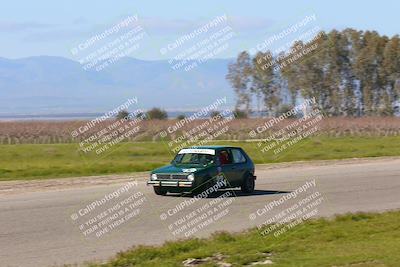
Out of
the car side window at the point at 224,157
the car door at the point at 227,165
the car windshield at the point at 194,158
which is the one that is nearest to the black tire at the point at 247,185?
the car door at the point at 227,165

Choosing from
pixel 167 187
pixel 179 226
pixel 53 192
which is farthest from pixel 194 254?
pixel 53 192

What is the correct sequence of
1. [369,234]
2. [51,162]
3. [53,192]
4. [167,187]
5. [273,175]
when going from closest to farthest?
[369,234] < [167,187] < [53,192] < [273,175] < [51,162]

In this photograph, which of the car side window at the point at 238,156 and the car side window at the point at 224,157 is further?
the car side window at the point at 238,156

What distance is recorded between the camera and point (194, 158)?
80.0 ft

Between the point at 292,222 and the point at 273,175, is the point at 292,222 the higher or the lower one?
the higher one

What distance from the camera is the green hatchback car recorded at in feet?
75.9

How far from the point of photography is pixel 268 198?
2342 cm

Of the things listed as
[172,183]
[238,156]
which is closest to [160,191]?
[172,183]

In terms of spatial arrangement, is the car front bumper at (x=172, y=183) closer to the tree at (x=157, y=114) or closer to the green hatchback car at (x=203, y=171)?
the green hatchback car at (x=203, y=171)

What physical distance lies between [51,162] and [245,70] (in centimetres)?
5575

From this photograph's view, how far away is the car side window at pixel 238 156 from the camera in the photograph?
81.9 ft

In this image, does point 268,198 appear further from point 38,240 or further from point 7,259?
point 7,259

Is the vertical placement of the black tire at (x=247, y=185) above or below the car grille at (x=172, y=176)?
below

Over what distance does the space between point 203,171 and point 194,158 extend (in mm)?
1151
